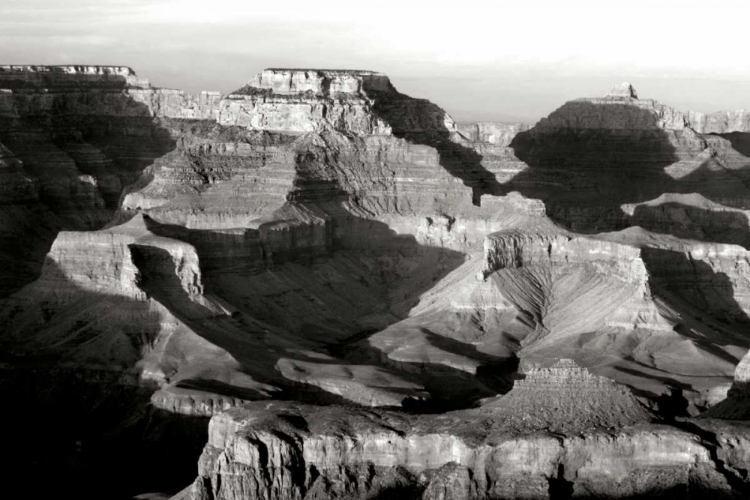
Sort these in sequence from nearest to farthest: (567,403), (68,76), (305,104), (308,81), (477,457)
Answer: (477,457)
(567,403)
(305,104)
(308,81)
(68,76)

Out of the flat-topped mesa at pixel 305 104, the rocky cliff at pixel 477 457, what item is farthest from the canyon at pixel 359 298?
the flat-topped mesa at pixel 305 104

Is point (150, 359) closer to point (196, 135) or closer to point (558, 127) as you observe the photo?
point (196, 135)

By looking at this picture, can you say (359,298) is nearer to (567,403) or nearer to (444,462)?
(567,403)

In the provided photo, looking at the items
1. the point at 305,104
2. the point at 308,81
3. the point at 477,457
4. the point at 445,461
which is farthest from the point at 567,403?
the point at 308,81

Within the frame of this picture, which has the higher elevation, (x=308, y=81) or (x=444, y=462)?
(x=308, y=81)

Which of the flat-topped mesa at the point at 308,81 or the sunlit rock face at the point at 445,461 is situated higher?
the flat-topped mesa at the point at 308,81

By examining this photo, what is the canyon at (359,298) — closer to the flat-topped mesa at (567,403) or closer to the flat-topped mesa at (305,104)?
the flat-topped mesa at (567,403)

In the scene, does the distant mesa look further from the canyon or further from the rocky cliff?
the rocky cliff

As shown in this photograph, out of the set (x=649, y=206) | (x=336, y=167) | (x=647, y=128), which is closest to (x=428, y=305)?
(x=336, y=167)
